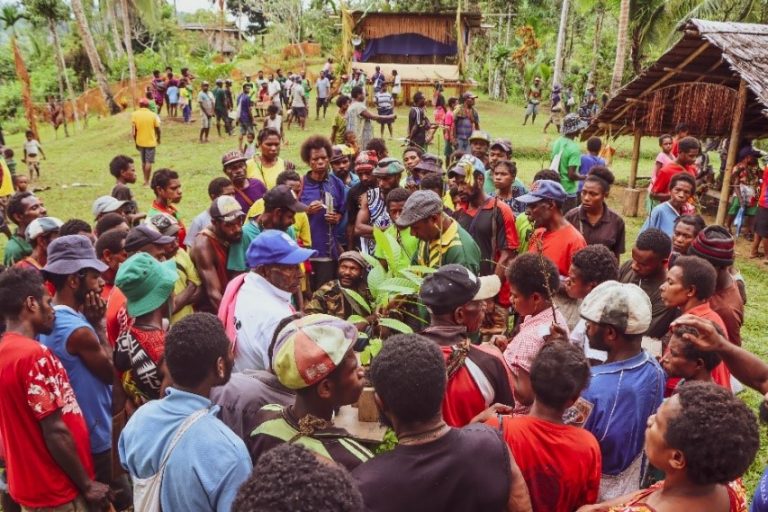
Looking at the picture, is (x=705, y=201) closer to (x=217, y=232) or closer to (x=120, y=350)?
(x=217, y=232)

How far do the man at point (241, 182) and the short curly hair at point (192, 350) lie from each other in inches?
150

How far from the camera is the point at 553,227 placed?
487 centimetres

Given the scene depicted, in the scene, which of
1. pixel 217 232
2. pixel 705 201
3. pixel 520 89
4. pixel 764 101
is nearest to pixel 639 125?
pixel 705 201

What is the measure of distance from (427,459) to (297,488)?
29.9 inches

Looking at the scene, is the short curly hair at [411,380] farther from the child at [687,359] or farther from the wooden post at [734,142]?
the wooden post at [734,142]

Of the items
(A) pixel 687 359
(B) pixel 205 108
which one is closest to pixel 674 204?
(A) pixel 687 359

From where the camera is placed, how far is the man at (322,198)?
20.3 ft

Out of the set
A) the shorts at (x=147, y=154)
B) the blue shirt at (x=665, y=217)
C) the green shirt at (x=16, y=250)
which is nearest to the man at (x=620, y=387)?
the blue shirt at (x=665, y=217)

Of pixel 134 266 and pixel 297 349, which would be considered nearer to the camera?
pixel 297 349

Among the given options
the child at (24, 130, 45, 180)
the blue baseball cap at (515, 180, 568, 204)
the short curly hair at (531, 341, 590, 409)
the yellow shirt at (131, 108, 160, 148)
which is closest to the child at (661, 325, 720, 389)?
the short curly hair at (531, 341, 590, 409)

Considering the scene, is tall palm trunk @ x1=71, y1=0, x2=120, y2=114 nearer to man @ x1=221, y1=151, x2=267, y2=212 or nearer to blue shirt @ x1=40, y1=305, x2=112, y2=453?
man @ x1=221, y1=151, x2=267, y2=212

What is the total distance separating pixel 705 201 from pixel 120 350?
13.8 metres

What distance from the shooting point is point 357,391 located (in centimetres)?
245

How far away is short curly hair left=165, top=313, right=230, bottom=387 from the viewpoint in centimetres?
242
